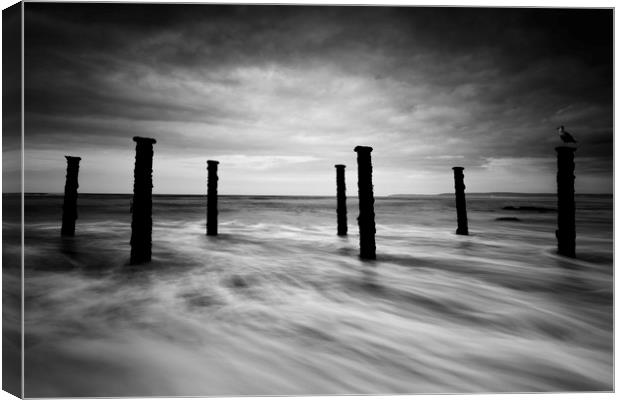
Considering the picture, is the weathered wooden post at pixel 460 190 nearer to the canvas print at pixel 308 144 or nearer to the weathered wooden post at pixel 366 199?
the canvas print at pixel 308 144

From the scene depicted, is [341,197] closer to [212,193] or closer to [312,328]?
[212,193]

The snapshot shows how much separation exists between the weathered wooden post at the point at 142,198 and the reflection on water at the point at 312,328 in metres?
0.31

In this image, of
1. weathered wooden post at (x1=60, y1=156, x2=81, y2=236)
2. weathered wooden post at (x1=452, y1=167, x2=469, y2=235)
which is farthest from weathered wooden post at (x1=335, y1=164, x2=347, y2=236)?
weathered wooden post at (x1=60, y1=156, x2=81, y2=236)

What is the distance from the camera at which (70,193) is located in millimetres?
7012

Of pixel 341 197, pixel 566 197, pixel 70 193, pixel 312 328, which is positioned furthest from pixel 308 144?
pixel 70 193

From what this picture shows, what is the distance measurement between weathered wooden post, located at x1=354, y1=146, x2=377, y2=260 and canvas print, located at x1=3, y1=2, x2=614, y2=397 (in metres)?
0.03

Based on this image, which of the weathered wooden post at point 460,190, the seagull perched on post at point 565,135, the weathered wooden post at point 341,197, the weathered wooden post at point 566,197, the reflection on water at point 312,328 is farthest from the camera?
the weathered wooden post at point 460,190

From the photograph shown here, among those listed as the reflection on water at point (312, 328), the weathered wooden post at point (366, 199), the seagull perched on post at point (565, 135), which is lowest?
the reflection on water at point (312, 328)

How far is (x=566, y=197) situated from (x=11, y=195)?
6.96m

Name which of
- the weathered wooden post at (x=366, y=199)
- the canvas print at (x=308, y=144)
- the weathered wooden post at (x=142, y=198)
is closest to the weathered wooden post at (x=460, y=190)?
the canvas print at (x=308, y=144)

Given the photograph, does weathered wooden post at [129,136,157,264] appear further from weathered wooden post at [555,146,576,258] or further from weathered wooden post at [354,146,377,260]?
weathered wooden post at [555,146,576,258]

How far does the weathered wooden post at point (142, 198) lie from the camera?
4.08m

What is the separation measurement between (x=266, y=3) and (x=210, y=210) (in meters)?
6.16

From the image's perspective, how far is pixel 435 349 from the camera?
2.60m
